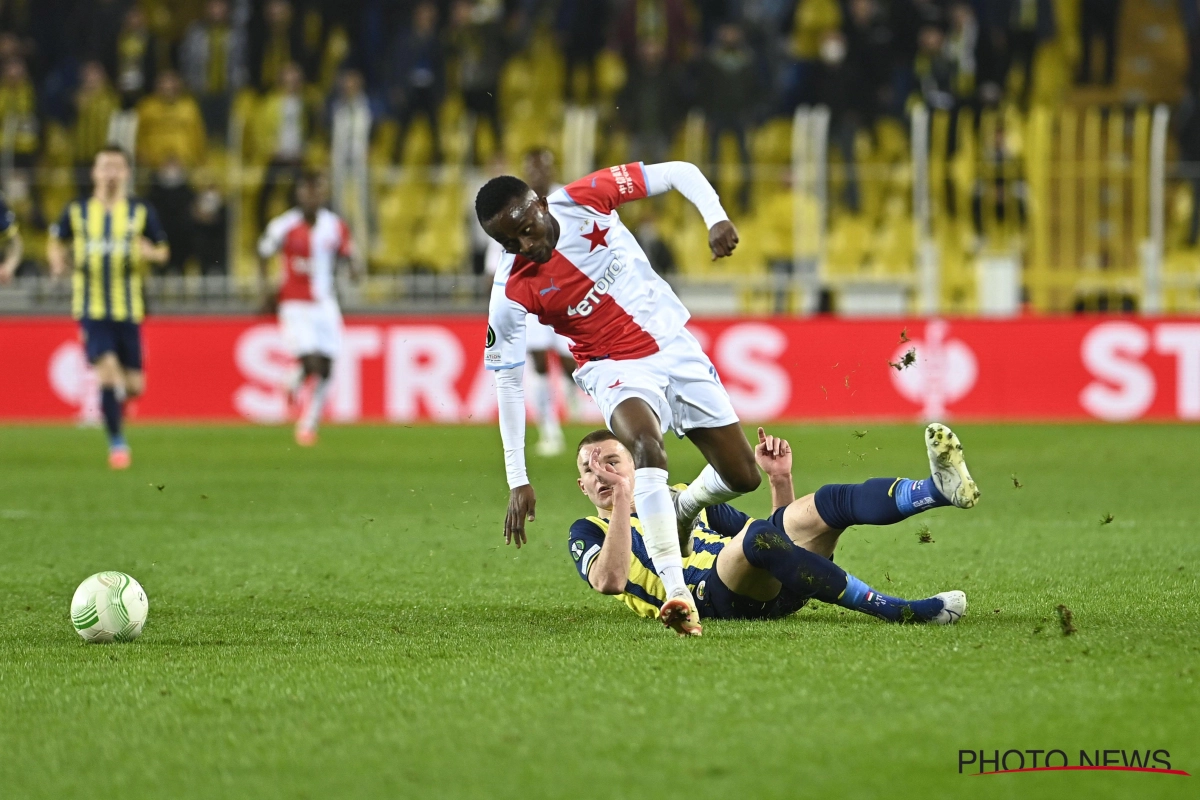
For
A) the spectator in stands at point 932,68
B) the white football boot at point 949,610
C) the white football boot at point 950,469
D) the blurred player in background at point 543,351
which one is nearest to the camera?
the white football boot at point 950,469

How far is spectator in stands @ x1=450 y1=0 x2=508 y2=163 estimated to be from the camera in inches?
766

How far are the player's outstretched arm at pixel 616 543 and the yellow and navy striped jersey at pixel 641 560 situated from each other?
0.37 ft

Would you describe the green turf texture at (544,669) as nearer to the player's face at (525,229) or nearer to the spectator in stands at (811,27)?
the player's face at (525,229)

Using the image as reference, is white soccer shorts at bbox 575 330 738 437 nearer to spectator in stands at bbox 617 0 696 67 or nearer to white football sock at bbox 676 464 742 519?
white football sock at bbox 676 464 742 519

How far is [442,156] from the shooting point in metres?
19.3

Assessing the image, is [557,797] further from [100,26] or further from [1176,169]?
[100,26]

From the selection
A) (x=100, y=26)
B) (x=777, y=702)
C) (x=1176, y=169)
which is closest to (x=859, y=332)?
(x=1176, y=169)

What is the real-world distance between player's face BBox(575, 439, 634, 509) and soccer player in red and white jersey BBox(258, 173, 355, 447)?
9681 millimetres

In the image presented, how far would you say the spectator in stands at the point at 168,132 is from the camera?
1908 cm

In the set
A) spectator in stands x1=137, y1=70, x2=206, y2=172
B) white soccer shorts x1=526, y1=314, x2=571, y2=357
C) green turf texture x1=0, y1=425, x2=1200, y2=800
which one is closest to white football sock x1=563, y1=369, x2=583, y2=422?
white soccer shorts x1=526, y1=314, x2=571, y2=357

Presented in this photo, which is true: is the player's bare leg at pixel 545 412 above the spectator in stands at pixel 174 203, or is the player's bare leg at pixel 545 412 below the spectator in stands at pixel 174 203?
below

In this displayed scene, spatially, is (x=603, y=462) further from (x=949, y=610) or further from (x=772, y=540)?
(x=949, y=610)

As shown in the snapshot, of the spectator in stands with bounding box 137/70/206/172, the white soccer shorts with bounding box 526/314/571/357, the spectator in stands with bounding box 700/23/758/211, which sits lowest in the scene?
the white soccer shorts with bounding box 526/314/571/357

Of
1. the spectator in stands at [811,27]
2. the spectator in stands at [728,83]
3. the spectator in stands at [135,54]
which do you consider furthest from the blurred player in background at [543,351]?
the spectator in stands at [135,54]
